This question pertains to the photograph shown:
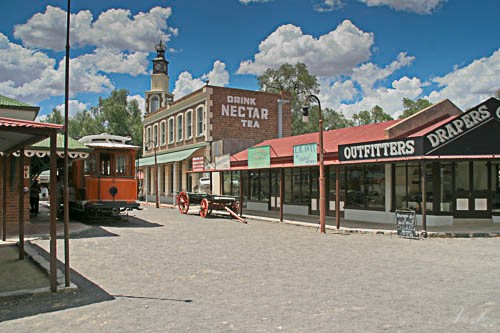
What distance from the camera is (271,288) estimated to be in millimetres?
6867

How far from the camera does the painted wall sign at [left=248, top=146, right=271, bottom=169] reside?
63.1 ft

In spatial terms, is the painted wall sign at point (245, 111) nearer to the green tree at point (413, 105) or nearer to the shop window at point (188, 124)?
the shop window at point (188, 124)

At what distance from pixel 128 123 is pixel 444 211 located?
170 feet

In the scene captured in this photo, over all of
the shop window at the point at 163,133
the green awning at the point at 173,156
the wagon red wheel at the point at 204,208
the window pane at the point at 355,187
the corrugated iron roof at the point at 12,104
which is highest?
the shop window at the point at 163,133

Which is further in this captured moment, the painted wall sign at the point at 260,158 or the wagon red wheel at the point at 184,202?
the wagon red wheel at the point at 184,202

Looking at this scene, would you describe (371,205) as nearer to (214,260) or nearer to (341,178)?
(341,178)

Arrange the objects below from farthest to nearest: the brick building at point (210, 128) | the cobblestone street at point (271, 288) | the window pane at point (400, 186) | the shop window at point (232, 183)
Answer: the brick building at point (210, 128), the shop window at point (232, 183), the window pane at point (400, 186), the cobblestone street at point (271, 288)

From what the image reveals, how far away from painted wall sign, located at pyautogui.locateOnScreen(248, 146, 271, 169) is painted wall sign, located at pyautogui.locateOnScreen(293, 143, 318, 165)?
6.81 ft

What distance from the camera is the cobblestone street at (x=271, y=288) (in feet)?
17.1

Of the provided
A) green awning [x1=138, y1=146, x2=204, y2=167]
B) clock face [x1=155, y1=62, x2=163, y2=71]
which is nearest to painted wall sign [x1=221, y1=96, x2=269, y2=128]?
green awning [x1=138, y1=146, x2=204, y2=167]

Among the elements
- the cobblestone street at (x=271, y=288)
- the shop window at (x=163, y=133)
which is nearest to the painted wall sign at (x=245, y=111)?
the shop window at (x=163, y=133)

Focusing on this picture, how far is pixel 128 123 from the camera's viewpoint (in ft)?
200

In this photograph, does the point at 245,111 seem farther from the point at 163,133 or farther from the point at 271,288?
the point at 271,288

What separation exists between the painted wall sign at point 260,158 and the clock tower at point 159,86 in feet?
74.0
